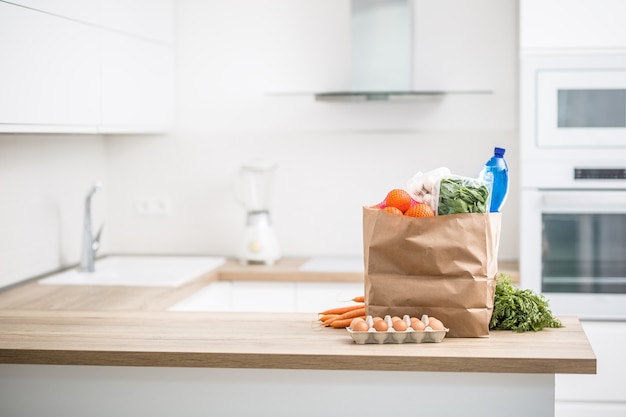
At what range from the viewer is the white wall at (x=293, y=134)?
398 centimetres

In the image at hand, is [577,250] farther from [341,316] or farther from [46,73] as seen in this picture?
[46,73]

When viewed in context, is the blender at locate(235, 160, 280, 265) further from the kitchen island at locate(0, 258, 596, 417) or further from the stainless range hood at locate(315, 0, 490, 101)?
the kitchen island at locate(0, 258, 596, 417)

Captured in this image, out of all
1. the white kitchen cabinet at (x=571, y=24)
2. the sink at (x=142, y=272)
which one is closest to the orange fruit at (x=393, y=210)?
the sink at (x=142, y=272)

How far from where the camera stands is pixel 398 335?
2125mm

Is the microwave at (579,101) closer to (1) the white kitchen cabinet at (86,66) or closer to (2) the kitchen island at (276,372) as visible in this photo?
(2) the kitchen island at (276,372)

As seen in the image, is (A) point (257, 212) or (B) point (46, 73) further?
(A) point (257, 212)

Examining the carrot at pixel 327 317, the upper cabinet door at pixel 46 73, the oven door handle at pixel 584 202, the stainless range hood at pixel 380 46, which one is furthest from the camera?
the stainless range hood at pixel 380 46

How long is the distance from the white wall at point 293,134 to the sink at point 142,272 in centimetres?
15

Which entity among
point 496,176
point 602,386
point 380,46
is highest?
point 380,46

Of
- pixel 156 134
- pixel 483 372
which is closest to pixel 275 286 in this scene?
pixel 156 134

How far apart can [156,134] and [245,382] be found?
2253mm

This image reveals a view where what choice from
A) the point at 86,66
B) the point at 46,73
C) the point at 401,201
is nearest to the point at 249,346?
the point at 401,201

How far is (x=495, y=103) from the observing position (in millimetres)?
3992

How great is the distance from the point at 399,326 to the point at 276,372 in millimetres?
311
